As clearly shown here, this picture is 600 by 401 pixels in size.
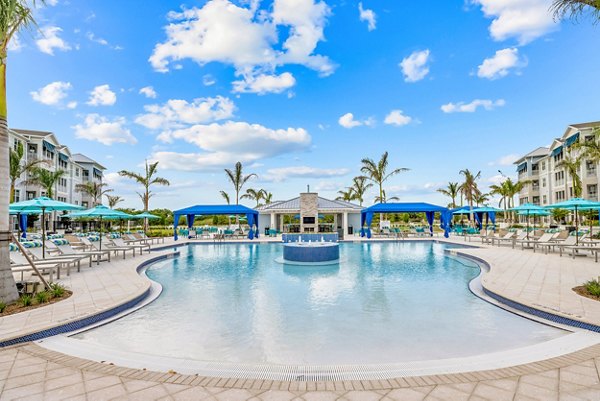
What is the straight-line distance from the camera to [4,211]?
20.8 feet

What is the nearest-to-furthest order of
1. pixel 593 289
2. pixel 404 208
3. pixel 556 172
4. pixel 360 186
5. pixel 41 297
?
1. pixel 41 297
2. pixel 593 289
3. pixel 404 208
4. pixel 556 172
5. pixel 360 186

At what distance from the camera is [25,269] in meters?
8.33

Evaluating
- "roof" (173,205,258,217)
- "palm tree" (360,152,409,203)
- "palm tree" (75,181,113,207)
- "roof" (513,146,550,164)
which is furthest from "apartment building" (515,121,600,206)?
"palm tree" (75,181,113,207)

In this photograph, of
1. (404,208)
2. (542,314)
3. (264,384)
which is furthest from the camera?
(404,208)

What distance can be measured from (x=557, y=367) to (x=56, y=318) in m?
7.05

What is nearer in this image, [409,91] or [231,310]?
[231,310]

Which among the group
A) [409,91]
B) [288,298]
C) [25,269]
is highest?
[409,91]

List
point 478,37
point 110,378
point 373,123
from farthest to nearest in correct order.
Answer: point 373,123 < point 478,37 < point 110,378

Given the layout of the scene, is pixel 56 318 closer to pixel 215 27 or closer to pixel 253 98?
pixel 215 27

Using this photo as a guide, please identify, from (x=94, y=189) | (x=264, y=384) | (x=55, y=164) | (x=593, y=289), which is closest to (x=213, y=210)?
(x=593, y=289)

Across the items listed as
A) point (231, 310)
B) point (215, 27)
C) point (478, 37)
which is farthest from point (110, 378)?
point (478, 37)

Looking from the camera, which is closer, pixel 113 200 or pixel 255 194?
pixel 113 200

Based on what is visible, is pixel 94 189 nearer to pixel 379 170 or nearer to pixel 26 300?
pixel 379 170

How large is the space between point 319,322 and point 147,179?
30008mm
